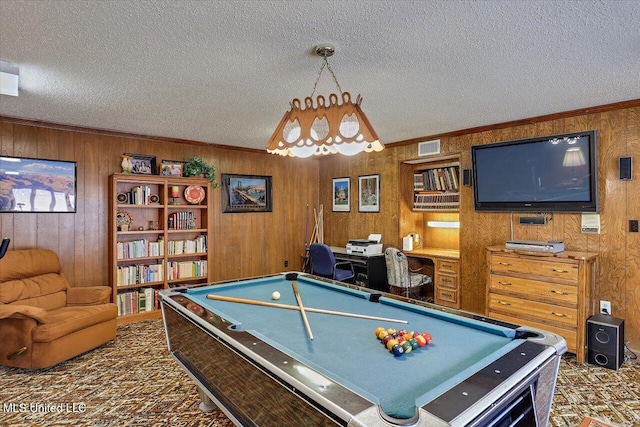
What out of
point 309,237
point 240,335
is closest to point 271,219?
point 309,237

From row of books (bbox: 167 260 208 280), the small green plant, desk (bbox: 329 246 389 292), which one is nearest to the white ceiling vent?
desk (bbox: 329 246 389 292)

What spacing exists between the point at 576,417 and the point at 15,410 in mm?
3789

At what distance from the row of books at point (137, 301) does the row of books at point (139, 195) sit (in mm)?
1098

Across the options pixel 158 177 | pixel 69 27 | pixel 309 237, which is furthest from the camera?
pixel 309 237

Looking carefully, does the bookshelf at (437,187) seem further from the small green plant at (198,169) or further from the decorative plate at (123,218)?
the decorative plate at (123,218)

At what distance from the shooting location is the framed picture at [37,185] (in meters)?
3.78

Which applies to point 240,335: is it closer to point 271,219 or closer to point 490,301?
point 490,301

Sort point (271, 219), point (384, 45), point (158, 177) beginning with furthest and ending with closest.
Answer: point (271, 219) < point (158, 177) < point (384, 45)

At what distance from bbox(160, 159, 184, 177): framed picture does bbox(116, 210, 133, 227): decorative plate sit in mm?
677

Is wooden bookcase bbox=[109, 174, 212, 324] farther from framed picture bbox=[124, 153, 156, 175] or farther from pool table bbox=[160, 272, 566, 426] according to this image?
pool table bbox=[160, 272, 566, 426]

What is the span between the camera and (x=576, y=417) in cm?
236

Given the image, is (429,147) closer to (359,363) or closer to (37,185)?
(359,363)

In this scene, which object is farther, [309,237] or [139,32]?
[309,237]

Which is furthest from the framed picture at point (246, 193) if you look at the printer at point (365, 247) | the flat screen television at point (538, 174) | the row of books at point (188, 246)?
the flat screen television at point (538, 174)
